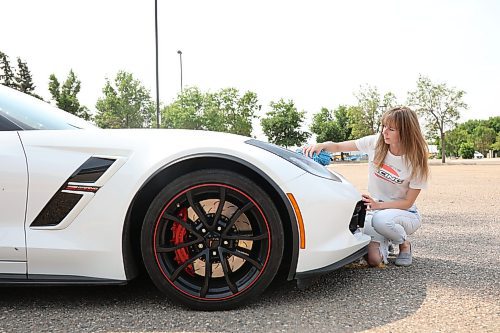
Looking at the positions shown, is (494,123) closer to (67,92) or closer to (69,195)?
(67,92)

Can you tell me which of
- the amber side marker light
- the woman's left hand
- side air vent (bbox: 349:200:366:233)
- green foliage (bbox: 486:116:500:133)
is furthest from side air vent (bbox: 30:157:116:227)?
green foliage (bbox: 486:116:500:133)

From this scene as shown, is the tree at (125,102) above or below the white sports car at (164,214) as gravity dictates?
above

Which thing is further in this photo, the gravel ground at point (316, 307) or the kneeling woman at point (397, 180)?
the kneeling woman at point (397, 180)

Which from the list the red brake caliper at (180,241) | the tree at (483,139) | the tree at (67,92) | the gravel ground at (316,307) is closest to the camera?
the gravel ground at (316,307)

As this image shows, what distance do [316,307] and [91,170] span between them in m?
1.40

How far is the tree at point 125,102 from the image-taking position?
1506 inches

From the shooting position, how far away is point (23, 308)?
107 inches

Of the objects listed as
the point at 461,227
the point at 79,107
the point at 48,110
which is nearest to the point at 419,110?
the point at 79,107

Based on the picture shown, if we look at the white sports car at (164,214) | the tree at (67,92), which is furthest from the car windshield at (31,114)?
the tree at (67,92)

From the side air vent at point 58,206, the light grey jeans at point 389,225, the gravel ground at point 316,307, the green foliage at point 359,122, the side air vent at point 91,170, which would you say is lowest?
the gravel ground at point 316,307

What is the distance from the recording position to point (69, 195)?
2.54m

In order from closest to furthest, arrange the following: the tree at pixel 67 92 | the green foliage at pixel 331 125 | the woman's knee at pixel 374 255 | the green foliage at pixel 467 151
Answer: the woman's knee at pixel 374 255
the tree at pixel 67 92
the green foliage at pixel 331 125
the green foliage at pixel 467 151

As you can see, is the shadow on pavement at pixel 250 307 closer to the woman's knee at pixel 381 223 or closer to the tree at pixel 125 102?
the woman's knee at pixel 381 223

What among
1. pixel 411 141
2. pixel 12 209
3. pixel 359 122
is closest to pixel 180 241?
pixel 12 209
